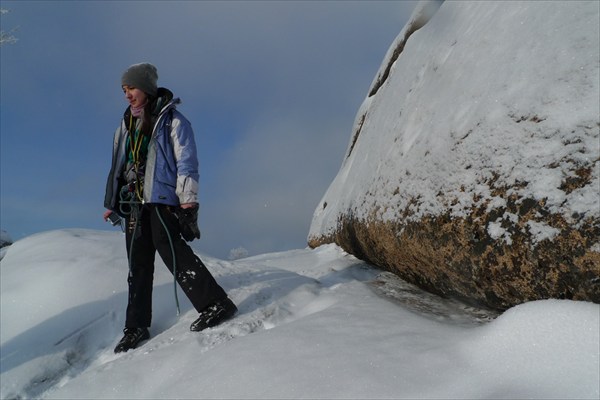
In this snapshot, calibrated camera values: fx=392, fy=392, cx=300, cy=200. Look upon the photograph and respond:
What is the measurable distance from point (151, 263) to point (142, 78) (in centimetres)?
165

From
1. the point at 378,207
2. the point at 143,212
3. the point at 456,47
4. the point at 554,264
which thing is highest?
the point at 456,47

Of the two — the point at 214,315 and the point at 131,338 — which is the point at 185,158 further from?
the point at 131,338

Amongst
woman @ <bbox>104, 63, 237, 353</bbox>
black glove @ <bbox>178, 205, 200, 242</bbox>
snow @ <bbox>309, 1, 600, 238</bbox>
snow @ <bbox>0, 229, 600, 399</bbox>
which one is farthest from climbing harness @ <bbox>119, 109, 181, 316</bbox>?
snow @ <bbox>309, 1, 600, 238</bbox>

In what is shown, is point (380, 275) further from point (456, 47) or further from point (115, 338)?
point (115, 338)

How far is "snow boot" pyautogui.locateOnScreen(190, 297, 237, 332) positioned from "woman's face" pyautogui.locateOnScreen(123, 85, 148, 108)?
1.87 meters

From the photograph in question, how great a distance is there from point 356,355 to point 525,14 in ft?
8.01

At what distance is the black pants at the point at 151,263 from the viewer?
3.22 meters

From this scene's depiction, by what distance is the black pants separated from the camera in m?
3.22

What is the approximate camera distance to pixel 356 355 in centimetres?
201

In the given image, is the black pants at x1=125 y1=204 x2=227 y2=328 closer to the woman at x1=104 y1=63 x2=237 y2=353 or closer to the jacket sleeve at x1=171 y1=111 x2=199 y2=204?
the woman at x1=104 y1=63 x2=237 y2=353

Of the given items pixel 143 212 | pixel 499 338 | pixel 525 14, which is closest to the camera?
pixel 499 338

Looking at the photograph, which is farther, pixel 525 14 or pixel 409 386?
pixel 525 14

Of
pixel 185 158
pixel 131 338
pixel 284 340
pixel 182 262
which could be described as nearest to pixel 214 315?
pixel 182 262

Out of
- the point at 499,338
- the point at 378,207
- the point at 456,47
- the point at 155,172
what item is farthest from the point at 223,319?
the point at 456,47
